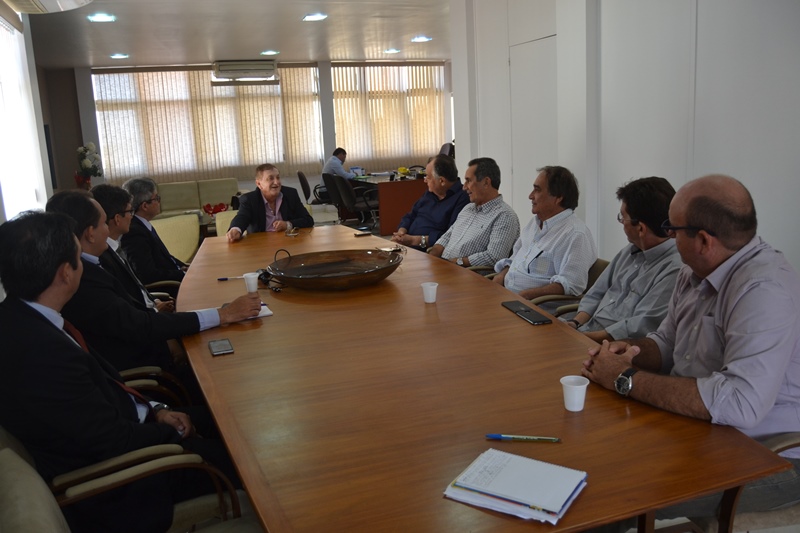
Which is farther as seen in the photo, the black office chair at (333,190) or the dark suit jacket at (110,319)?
the black office chair at (333,190)

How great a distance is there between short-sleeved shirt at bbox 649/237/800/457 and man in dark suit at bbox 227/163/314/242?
3.78 m

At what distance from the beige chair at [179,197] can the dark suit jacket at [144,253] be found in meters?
6.71

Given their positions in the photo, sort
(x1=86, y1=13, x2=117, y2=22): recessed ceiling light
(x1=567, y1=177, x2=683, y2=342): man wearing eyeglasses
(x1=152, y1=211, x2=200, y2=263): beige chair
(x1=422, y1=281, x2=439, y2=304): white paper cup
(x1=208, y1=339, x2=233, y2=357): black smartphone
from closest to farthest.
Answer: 1. (x1=208, y1=339, x2=233, y2=357): black smartphone
2. (x1=567, y1=177, x2=683, y2=342): man wearing eyeglasses
3. (x1=422, y1=281, x2=439, y2=304): white paper cup
4. (x1=152, y1=211, x2=200, y2=263): beige chair
5. (x1=86, y1=13, x2=117, y2=22): recessed ceiling light

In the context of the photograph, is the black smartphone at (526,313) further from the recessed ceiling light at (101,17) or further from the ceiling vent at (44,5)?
the recessed ceiling light at (101,17)

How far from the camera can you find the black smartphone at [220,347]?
2280mm

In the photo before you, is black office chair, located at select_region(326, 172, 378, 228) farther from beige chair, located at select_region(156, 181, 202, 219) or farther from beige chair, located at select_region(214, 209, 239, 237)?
beige chair, located at select_region(214, 209, 239, 237)

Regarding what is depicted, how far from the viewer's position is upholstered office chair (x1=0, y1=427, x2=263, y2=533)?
1310mm

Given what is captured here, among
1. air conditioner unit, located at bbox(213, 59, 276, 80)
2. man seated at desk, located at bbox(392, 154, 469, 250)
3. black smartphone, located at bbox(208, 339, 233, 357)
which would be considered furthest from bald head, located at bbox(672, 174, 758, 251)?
air conditioner unit, located at bbox(213, 59, 276, 80)

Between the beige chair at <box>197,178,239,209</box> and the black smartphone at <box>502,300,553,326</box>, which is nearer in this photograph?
the black smartphone at <box>502,300,553,326</box>

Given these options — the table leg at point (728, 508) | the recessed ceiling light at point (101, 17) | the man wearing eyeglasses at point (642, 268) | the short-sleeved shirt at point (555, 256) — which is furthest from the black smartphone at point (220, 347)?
the recessed ceiling light at point (101, 17)

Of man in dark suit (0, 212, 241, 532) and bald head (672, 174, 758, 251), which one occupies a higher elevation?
bald head (672, 174, 758, 251)

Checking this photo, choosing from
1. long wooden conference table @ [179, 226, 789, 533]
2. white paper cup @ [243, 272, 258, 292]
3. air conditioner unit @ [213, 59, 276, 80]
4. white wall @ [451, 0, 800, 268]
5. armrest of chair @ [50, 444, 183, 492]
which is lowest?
armrest of chair @ [50, 444, 183, 492]

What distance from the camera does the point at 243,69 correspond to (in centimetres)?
1212

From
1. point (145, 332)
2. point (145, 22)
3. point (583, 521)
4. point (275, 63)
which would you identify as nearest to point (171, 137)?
point (275, 63)
